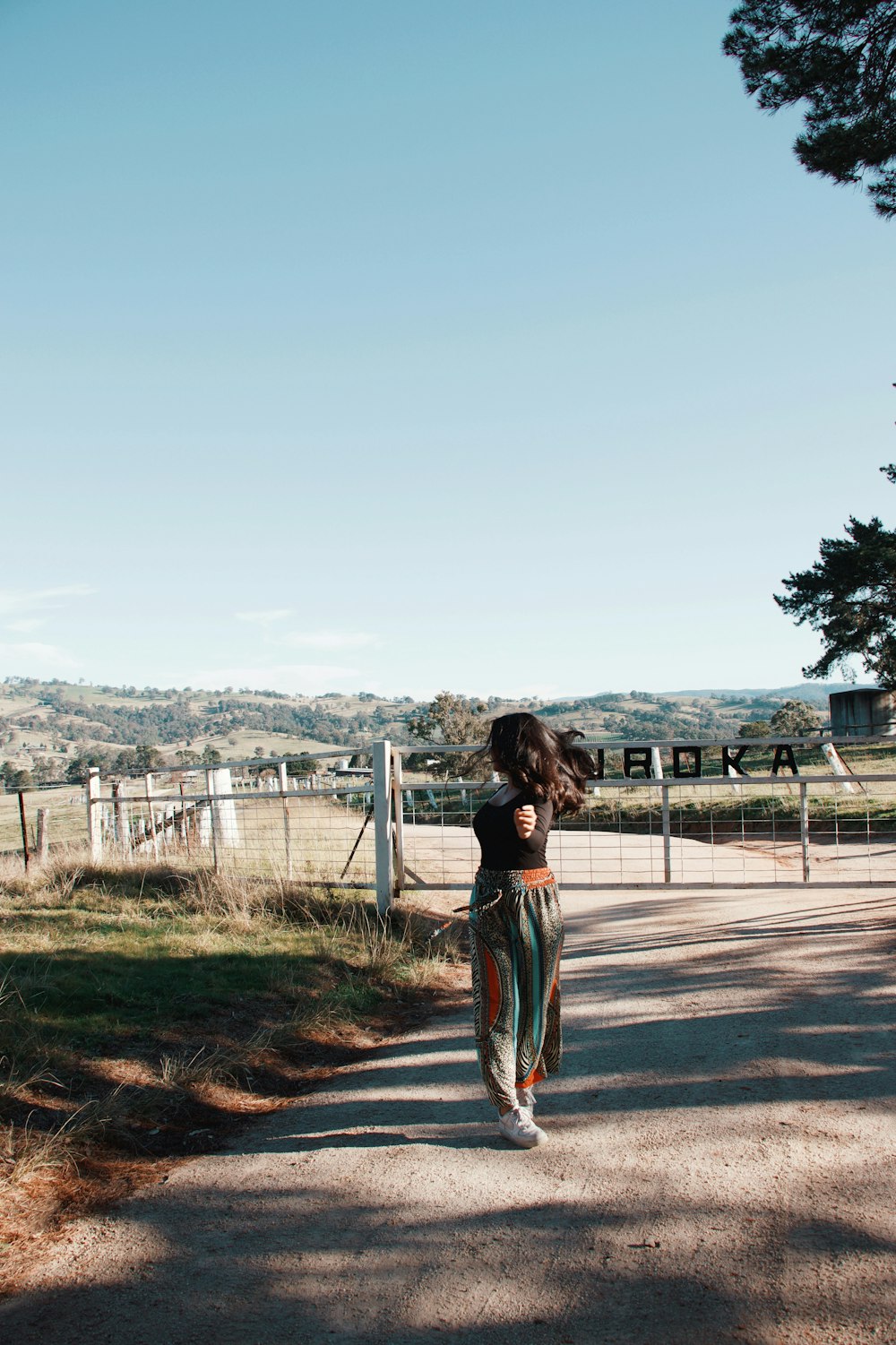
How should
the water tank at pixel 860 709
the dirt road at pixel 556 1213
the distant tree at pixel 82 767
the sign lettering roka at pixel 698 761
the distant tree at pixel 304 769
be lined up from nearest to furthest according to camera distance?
the dirt road at pixel 556 1213 < the sign lettering roka at pixel 698 761 < the distant tree at pixel 304 769 < the distant tree at pixel 82 767 < the water tank at pixel 860 709

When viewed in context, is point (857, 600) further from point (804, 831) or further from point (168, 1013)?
point (168, 1013)

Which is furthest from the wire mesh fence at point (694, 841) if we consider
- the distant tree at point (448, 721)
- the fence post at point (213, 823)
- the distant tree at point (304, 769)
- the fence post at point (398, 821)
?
the distant tree at point (448, 721)

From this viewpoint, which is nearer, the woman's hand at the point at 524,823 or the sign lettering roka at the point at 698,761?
the woman's hand at the point at 524,823

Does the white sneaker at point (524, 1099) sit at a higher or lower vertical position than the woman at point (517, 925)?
lower

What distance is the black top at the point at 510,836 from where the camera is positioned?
4.58 meters

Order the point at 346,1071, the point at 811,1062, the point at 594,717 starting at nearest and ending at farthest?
the point at 811,1062
the point at 346,1071
the point at 594,717

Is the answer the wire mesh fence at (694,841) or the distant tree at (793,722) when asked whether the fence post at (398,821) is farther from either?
the distant tree at (793,722)

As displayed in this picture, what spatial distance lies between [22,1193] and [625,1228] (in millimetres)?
2424

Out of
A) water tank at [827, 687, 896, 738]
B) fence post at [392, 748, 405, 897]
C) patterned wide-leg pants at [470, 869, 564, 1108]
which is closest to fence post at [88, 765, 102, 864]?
fence post at [392, 748, 405, 897]

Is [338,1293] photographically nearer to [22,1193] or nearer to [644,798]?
[22,1193]

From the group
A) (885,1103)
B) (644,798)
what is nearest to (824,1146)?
(885,1103)

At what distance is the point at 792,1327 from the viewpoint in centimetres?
291

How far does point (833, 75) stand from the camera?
11656mm

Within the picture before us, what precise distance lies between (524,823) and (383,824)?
5513 millimetres
